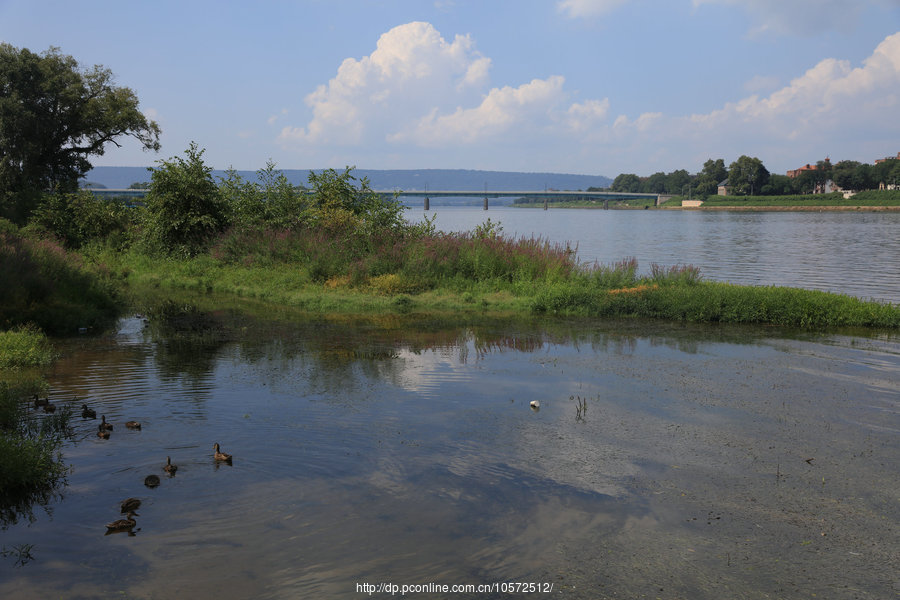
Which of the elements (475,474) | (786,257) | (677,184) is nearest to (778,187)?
(677,184)

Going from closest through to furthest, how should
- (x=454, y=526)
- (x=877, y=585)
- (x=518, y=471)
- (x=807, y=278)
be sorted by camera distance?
(x=877, y=585), (x=454, y=526), (x=518, y=471), (x=807, y=278)

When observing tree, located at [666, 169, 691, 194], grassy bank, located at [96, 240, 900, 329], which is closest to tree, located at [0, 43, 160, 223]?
grassy bank, located at [96, 240, 900, 329]

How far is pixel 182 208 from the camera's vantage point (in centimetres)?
2759

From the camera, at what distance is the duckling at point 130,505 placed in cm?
A: 634

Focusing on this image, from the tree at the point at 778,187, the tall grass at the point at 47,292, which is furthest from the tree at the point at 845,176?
the tall grass at the point at 47,292

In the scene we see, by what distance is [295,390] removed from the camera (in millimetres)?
10641

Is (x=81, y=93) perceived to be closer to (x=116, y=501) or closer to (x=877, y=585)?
(x=116, y=501)

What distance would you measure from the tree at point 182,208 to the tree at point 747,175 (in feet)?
490

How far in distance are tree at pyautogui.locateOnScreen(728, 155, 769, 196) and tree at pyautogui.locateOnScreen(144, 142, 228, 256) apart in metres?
149

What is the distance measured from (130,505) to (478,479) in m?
3.55

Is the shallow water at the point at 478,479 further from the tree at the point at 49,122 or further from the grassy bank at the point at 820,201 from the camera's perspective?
the grassy bank at the point at 820,201

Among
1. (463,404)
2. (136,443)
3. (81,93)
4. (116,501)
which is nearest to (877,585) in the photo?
(463,404)

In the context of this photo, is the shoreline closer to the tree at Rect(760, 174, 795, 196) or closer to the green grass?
the tree at Rect(760, 174, 795, 196)

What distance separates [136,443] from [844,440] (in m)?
9.01
